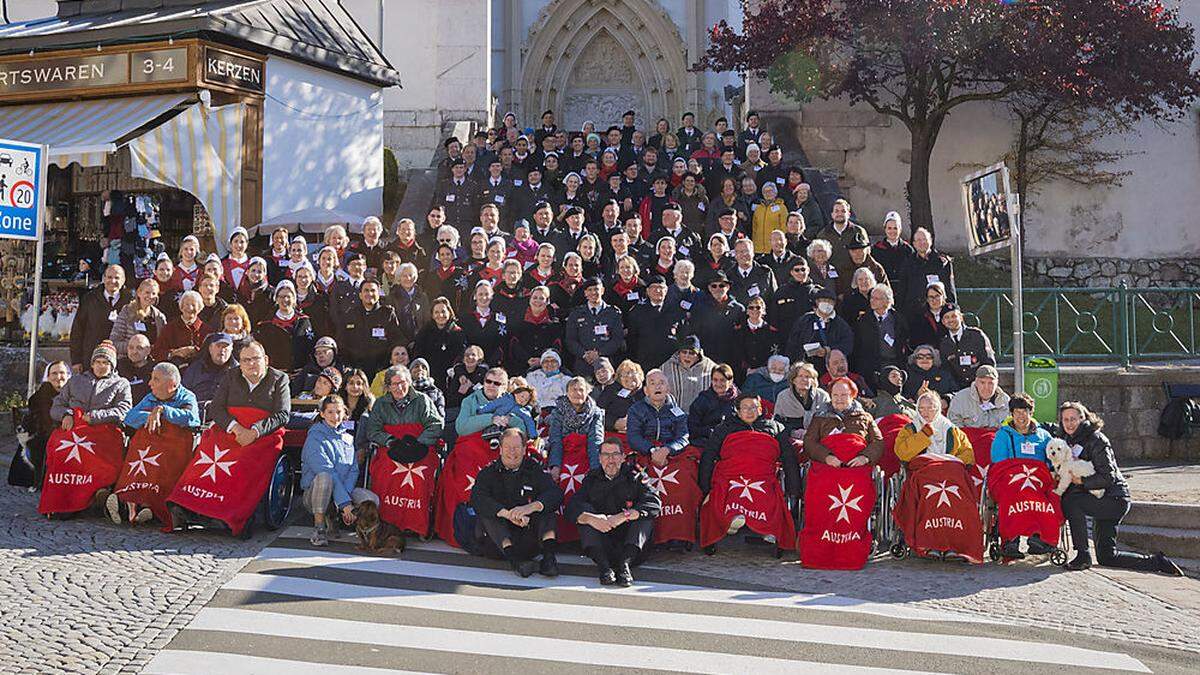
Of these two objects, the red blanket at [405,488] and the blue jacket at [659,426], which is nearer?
the red blanket at [405,488]

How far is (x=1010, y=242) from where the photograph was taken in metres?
10.6

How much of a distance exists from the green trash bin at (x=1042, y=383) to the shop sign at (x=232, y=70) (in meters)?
11.0

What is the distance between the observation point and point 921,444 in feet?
30.3

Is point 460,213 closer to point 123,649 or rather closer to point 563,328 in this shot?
point 563,328

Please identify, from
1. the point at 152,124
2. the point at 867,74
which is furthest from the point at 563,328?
the point at 867,74

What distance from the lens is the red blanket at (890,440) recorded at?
9.39 m

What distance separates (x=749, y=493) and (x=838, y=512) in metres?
0.68

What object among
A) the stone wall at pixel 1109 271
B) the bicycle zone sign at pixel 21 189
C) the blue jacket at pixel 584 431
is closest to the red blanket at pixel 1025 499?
the blue jacket at pixel 584 431

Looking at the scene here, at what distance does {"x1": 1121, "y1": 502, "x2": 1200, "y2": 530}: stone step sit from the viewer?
10.0 metres

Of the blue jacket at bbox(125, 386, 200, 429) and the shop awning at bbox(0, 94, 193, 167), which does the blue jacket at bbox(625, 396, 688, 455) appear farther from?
the shop awning at bbox(0, 94, 193, 167)

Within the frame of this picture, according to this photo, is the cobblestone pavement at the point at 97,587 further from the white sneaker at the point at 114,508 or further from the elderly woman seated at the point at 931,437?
the elderly woman seated at the point at 931,437

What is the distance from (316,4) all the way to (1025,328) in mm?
11977

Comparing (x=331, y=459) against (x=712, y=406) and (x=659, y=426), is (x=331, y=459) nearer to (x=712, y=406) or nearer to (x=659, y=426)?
(x=659, y=426)

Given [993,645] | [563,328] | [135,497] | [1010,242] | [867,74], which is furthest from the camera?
[867,74]
